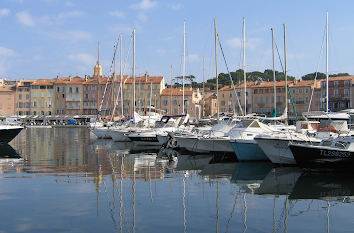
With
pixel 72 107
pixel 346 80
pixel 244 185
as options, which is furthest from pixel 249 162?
pixel 72 107

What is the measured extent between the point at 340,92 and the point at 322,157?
79.9m

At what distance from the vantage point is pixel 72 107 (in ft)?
403

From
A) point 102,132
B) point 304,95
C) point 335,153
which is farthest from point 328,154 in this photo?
point 304,95

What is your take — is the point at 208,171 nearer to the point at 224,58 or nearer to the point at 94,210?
the point at 94,210

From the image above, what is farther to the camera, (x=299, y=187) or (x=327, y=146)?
(x=327, y=146)

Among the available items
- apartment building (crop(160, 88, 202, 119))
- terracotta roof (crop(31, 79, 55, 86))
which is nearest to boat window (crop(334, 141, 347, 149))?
apartment building (crop(160, 88, 202, 119))

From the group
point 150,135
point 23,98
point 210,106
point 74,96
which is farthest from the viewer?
point 23,98

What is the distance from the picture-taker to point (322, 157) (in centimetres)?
2041

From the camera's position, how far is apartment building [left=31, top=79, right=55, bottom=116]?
123m

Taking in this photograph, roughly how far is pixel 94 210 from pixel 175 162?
13.3m

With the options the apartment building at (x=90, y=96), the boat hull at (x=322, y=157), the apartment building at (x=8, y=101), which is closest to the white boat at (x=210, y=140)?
the boat hull at (x=322, y=157)

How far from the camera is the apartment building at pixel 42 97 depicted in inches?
4840

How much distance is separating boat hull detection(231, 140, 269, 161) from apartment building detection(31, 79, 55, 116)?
104m

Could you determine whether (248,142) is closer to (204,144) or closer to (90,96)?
(204,144)
